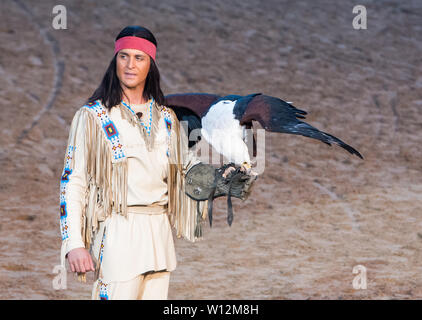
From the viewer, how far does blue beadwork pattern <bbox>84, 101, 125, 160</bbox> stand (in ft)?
8.32

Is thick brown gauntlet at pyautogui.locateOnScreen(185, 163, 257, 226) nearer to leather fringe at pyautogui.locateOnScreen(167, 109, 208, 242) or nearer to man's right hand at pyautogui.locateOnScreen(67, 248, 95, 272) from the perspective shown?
leather fringe at pyautogui.locateOnScreen(167, 109, 208, 242)

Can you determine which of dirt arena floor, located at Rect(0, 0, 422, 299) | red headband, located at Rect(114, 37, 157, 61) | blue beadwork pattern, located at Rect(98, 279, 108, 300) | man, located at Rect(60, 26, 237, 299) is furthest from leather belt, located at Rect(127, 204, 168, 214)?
dirt arena floor, located at Rect(0, 0, 422, 299)

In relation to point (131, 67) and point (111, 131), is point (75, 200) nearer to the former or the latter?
point (111, 131)

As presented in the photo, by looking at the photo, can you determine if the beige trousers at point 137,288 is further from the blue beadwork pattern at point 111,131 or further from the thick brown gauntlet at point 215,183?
the blue beadwork pattern at point 111,131

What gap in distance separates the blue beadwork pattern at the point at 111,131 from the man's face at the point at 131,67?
159 millimetres

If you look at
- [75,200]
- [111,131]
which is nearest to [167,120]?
[111,131]

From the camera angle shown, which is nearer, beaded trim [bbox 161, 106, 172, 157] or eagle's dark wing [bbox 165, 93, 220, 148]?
beaded trim [bbox 161, 106, 172, 157]

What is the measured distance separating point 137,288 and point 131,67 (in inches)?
35.0

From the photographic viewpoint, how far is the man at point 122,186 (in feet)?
8.13

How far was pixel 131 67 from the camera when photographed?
258 cm

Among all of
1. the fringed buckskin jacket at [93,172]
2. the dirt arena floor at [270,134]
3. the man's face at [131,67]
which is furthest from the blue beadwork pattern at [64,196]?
the dirt arena floor at [270,134]

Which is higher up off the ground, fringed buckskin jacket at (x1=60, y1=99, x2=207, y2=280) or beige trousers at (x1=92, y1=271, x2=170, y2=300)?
fringed buckskin jacket at (x1=60, y1=99, x2=207, y2=280)

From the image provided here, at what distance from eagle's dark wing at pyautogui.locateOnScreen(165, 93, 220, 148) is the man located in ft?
0.67
